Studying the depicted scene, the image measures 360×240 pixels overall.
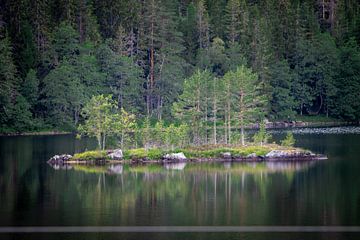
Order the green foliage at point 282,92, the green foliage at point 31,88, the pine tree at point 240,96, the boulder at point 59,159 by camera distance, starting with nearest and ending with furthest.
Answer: the boulder at point 59,159 → the pine tree at point 240,96 → the green foliage at point 31,88 → the green foliage at point 282,92

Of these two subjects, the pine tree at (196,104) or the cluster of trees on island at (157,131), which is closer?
the cluster of trees on island at (157,131)

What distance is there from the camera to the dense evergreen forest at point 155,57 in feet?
381

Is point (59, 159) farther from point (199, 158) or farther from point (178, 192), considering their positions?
point (178, 192)

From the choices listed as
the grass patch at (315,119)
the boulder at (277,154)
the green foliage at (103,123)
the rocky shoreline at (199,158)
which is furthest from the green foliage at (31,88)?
the boulder at (277,154)

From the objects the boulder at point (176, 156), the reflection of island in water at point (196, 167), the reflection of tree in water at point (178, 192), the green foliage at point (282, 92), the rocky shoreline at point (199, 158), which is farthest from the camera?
the green foliage at point (282, 92)

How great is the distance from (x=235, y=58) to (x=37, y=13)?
30.2m

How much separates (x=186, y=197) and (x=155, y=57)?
244 ft

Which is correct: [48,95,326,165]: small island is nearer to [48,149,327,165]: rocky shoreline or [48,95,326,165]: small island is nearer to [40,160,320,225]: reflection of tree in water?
[48,149,327,165]: rocky shoreline

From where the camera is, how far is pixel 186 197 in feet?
186

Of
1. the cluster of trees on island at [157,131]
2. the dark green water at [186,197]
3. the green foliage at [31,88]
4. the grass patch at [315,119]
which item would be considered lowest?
the dark green water at [186,197]

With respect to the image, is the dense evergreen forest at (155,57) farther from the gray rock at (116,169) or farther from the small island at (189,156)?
the gray rock at (116,169)

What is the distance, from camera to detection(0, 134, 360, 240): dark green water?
47750mm

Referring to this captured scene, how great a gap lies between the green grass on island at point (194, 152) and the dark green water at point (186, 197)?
381cm

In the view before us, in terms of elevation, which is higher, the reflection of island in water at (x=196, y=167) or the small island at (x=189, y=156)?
the small island at (x=189, y=156)
